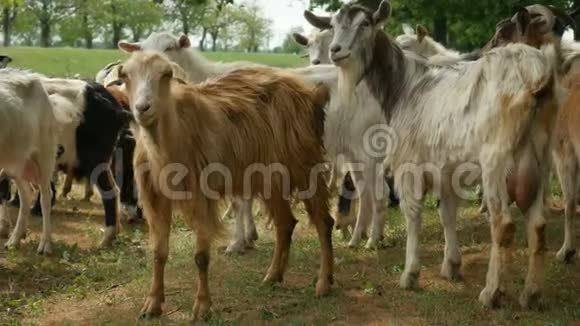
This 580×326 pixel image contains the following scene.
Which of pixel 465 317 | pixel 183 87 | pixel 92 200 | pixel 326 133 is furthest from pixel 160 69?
pixel 92 200

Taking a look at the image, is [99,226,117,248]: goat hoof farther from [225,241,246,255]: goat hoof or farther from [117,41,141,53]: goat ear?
[117,41,141,53]: goat ear

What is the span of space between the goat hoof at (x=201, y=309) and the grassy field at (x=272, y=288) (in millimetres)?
87

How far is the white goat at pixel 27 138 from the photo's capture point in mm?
8117

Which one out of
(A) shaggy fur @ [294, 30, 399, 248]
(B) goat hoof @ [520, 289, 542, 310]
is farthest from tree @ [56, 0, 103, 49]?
(B) goat hoof @ [520, 289, 542, 310]

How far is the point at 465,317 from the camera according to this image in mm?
5844

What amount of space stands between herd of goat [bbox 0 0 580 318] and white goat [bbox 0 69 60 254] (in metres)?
0.02

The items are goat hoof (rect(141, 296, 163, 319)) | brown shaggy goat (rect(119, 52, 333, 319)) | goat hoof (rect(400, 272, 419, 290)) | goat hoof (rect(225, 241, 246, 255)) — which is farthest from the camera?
goat hoof (rect(225, 241, 246, 255))

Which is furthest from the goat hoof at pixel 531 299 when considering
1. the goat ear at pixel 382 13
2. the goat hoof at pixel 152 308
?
the goat ear at pixel 382 13

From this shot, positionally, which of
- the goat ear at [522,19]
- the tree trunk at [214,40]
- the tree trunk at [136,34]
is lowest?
the tree trunk at [214,40]

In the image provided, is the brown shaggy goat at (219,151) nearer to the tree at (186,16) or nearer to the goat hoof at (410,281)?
the goat hoof at (410,281)

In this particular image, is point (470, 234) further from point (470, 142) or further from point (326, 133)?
point (470, 142)

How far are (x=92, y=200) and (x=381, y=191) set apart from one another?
18.2 feet

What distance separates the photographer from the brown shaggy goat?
230 inches

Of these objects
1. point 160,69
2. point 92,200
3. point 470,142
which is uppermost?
point 160,69
